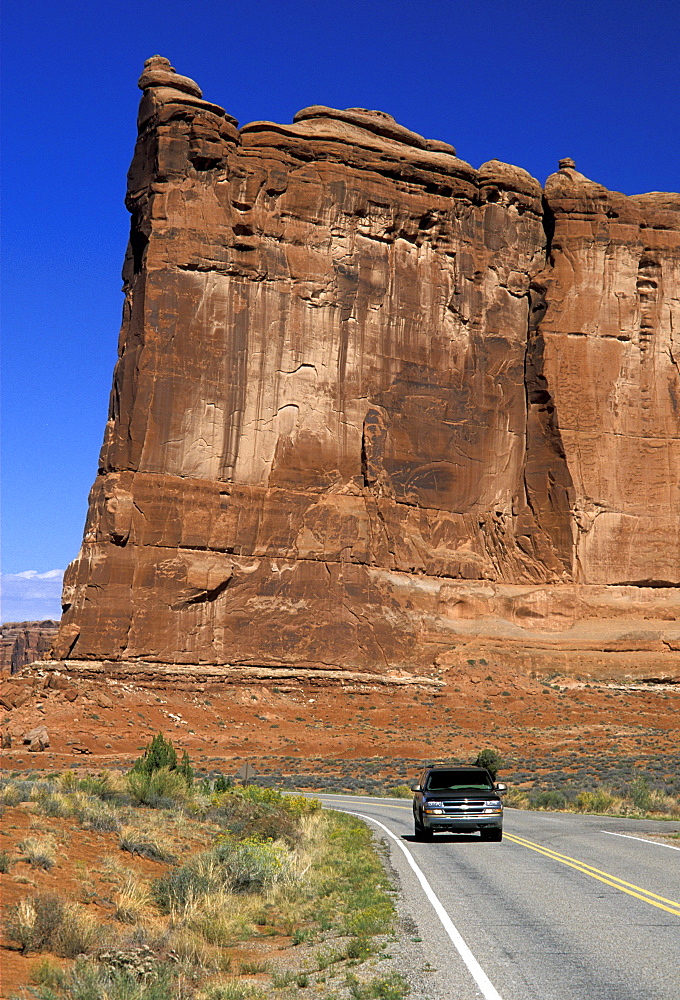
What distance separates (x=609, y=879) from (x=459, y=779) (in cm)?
619

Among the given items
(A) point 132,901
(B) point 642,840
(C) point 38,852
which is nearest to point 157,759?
(B) point 642,840

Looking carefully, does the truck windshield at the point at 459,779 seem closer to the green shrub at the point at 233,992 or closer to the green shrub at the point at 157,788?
the green shrub at the point at 157,788

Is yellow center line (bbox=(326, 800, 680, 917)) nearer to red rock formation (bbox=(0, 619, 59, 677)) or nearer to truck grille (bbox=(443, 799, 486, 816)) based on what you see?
truck grille (bbox=(443, 799, 486, 816))

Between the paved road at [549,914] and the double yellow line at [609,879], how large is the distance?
0.5 inches

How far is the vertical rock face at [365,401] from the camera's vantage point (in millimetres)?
53656

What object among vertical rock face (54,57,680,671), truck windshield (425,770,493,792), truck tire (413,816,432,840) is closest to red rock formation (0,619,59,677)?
vertical rock face (54,57,680,671)

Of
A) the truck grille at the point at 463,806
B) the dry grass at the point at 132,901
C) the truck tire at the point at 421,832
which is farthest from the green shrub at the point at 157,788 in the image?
the dry grass at the point at 132,901

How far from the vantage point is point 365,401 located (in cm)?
5978

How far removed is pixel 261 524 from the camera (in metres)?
55.1

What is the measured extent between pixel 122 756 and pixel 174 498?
15.6m

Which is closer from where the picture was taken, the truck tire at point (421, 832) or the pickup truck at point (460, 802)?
the pickup truck at point (460, 802)

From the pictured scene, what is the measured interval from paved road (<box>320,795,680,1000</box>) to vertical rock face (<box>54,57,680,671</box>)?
35467 mm

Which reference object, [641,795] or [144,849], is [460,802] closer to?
[144,849]

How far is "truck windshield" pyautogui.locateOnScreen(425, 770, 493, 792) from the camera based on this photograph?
19.2 meters
